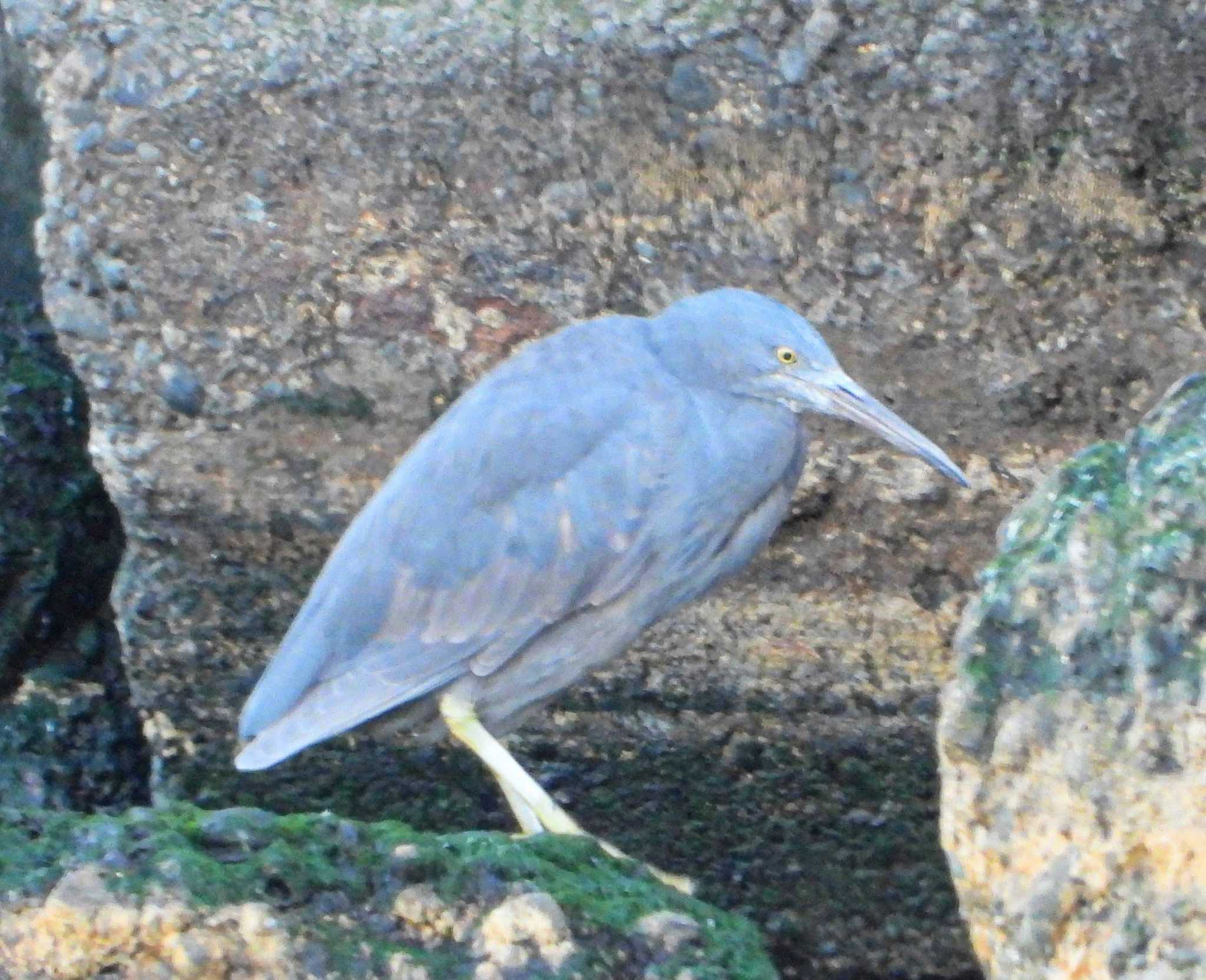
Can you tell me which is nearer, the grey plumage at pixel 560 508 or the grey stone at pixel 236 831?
the grey stone at pixel 236 831

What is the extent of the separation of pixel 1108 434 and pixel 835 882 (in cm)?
80

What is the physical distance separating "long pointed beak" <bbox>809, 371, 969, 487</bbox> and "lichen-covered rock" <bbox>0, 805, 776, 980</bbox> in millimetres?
733

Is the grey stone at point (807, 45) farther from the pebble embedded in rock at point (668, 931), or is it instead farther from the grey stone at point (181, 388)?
the pebble embedded in rock at point (668, 931)

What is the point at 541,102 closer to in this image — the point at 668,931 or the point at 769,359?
the point at 769,359

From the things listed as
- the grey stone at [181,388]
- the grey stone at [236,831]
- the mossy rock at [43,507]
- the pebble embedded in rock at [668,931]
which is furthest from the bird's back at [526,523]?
the mossy rock at [43,507]

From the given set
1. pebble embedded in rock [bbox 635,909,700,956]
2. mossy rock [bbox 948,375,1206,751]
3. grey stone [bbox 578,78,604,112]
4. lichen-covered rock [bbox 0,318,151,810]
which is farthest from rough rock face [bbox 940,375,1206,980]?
lichen-covered rock [bbox 0,318,151,810]

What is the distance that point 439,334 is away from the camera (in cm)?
269

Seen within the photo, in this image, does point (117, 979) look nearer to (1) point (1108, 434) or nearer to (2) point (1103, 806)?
(2) point (1103, 806)

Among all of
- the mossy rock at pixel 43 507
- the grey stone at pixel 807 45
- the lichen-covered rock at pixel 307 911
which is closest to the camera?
the lichen-covered rock at pixel 307 911

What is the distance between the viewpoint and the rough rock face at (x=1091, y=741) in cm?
160

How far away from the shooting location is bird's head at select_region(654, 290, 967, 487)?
2.40 metres

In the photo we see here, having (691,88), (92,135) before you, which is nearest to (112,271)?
(92,135)

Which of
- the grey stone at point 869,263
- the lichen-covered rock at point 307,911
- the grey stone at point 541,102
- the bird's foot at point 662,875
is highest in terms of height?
A: the grey stone at point 541,102

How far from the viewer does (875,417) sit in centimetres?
239
